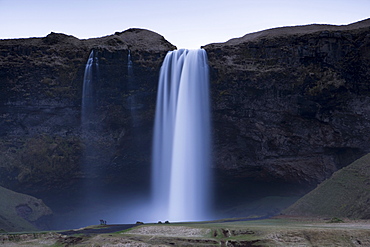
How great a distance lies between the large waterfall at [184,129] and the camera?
5472 centimetres

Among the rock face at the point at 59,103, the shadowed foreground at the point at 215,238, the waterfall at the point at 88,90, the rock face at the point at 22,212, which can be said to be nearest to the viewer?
the shadowed foreground at the point at 215,238

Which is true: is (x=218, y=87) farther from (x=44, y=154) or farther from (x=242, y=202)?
(x=44, y=154)

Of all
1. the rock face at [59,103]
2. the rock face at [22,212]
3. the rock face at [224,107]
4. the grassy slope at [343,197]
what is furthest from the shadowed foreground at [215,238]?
the rock face at [59,103]

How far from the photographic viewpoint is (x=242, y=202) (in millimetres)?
60969

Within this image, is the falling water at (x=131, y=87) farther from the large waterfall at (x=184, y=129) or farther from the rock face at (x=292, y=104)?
the rock face at (x=292, y=104)

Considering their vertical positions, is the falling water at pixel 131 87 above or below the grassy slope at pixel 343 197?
above

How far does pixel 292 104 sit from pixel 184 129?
12.9 meters

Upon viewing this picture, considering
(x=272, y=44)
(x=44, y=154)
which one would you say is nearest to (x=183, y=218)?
(x=44, y=154)

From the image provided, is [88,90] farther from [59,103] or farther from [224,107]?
[224,107]

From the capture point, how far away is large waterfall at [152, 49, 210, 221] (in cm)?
5472

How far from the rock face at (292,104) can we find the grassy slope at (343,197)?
9.45m

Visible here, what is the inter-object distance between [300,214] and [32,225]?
90.0 feet

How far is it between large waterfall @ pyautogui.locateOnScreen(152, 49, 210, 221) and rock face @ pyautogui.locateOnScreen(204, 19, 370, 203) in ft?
6.05

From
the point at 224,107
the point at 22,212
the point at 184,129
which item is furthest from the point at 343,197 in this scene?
the point at 22,212
